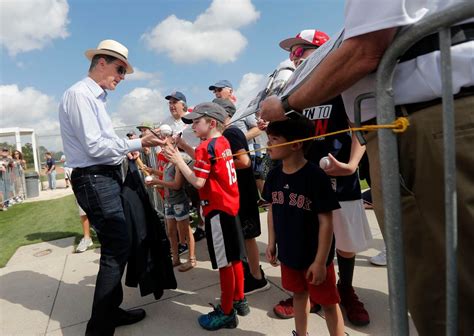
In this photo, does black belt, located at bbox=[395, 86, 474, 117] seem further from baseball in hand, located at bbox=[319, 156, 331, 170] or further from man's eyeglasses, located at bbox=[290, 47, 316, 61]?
man's eyeglasses, located at bbox=[290, 47, 316, 61]

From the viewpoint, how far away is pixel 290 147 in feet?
6.46

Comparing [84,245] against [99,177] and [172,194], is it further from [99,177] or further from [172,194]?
[99,177]

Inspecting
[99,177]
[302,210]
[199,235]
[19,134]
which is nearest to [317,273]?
[302,210]

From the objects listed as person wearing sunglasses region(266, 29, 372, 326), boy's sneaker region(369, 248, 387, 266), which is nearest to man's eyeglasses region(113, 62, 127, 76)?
person wearing sunglasses region(266, 29, 372, 326)

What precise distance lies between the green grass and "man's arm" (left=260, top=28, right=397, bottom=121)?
203 inches

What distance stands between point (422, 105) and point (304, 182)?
909 millimetres

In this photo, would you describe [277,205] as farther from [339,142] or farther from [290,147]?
[339,142]

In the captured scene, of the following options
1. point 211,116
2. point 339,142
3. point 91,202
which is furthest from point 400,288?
point 91,202

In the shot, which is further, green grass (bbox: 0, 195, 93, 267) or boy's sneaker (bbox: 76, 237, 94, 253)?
green grass (bbox: 0, 195, 93, 267)

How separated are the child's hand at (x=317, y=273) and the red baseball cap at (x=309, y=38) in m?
1.70

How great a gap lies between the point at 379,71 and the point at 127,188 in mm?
2232

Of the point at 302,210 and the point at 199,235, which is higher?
the point at 302,210

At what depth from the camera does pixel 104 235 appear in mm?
2531

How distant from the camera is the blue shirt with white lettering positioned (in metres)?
1.86
